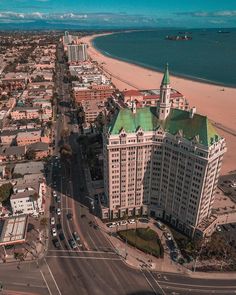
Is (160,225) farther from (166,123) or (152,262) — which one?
(166,123)

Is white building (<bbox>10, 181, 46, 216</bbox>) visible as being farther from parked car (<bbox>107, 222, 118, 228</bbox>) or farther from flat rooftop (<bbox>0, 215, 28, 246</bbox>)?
parked car (<bbox>107, 222, 118, 228</bbox>)

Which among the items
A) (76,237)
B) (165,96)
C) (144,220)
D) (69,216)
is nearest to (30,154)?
(69,216)

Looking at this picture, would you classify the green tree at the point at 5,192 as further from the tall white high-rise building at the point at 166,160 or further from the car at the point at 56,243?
the tall white high-rise building at the point at 166,160

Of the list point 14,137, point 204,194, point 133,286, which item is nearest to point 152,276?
point 133,286

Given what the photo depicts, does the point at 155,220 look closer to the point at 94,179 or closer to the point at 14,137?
the point at 94,179

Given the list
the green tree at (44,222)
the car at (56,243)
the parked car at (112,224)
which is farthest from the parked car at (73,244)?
the parked car at (112,224)

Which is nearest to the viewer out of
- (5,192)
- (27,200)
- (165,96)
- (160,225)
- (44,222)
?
(165,96)
